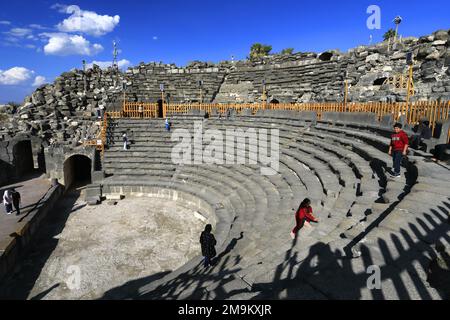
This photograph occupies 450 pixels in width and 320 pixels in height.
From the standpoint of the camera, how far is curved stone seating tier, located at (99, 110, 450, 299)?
14.4 feet

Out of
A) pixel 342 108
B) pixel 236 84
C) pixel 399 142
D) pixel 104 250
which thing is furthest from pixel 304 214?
pixel 236 84

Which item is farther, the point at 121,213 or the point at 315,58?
the point at 315,58

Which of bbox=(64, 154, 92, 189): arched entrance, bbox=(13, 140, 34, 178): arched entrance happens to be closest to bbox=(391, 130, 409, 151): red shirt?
bbox=(64, 154, 92, 189): arched entrance

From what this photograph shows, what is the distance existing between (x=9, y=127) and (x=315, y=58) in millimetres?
26467

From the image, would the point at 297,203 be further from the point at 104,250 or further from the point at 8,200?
the point at 8,200

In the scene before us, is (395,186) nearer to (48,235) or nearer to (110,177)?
(48,235)

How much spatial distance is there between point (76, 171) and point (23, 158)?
349 cm

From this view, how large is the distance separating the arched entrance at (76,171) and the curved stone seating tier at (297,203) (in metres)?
3.50

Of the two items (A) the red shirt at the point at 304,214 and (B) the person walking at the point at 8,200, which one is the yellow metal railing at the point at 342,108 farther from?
(B) the person walking at the point at 8,200

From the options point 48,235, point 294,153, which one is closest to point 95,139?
point 48,235

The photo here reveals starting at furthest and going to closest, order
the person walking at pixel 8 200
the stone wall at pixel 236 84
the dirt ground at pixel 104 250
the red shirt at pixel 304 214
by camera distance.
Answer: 1. the stone wall at pixel 236 84
2. the person walking at pixel 8 200
3. the dirt ground at pixel 104 250
4. the red shirt at pixel 304 214

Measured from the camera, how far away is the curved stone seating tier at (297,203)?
14.4 ft

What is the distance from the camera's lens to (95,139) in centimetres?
1906

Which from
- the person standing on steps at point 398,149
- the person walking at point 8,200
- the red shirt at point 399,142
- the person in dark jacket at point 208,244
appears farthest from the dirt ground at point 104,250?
the red shirt at point 399,142
